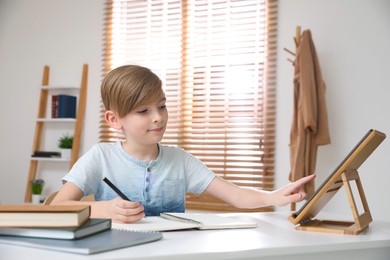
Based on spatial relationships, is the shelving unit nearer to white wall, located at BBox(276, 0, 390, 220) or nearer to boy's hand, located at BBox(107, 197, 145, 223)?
white wall, located at BBox(276, 0, 390, 220)

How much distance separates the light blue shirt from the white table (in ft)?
1.50

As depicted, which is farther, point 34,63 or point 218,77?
point 34,63

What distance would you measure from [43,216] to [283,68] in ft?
9.68

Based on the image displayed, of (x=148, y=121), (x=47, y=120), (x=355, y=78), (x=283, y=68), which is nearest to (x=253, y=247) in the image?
(x=148, y=121)

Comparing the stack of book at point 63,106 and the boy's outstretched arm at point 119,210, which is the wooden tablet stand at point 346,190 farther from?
the stack of book at point 63,106

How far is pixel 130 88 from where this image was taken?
1.50m

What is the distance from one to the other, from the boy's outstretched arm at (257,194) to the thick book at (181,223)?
0.77 ft

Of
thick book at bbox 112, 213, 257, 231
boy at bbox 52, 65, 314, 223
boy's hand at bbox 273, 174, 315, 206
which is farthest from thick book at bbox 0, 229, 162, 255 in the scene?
boy's hand at bbox 273, 174, 315, 206

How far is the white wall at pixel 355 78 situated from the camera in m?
3.24

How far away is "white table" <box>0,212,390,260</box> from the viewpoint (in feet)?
2.78

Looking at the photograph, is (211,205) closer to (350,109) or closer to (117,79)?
(350,109)

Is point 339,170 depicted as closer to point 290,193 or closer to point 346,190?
point 346,190

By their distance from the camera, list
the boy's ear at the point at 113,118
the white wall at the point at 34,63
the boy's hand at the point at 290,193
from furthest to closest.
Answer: the white wall at the point at 34,63 → the boy's ear at the point at 113,118 → the boy's hand at the point at 290,193

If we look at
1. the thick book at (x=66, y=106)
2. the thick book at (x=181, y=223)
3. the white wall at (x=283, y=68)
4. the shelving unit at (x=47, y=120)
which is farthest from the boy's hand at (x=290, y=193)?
the thick book at (x=66, y=106)
